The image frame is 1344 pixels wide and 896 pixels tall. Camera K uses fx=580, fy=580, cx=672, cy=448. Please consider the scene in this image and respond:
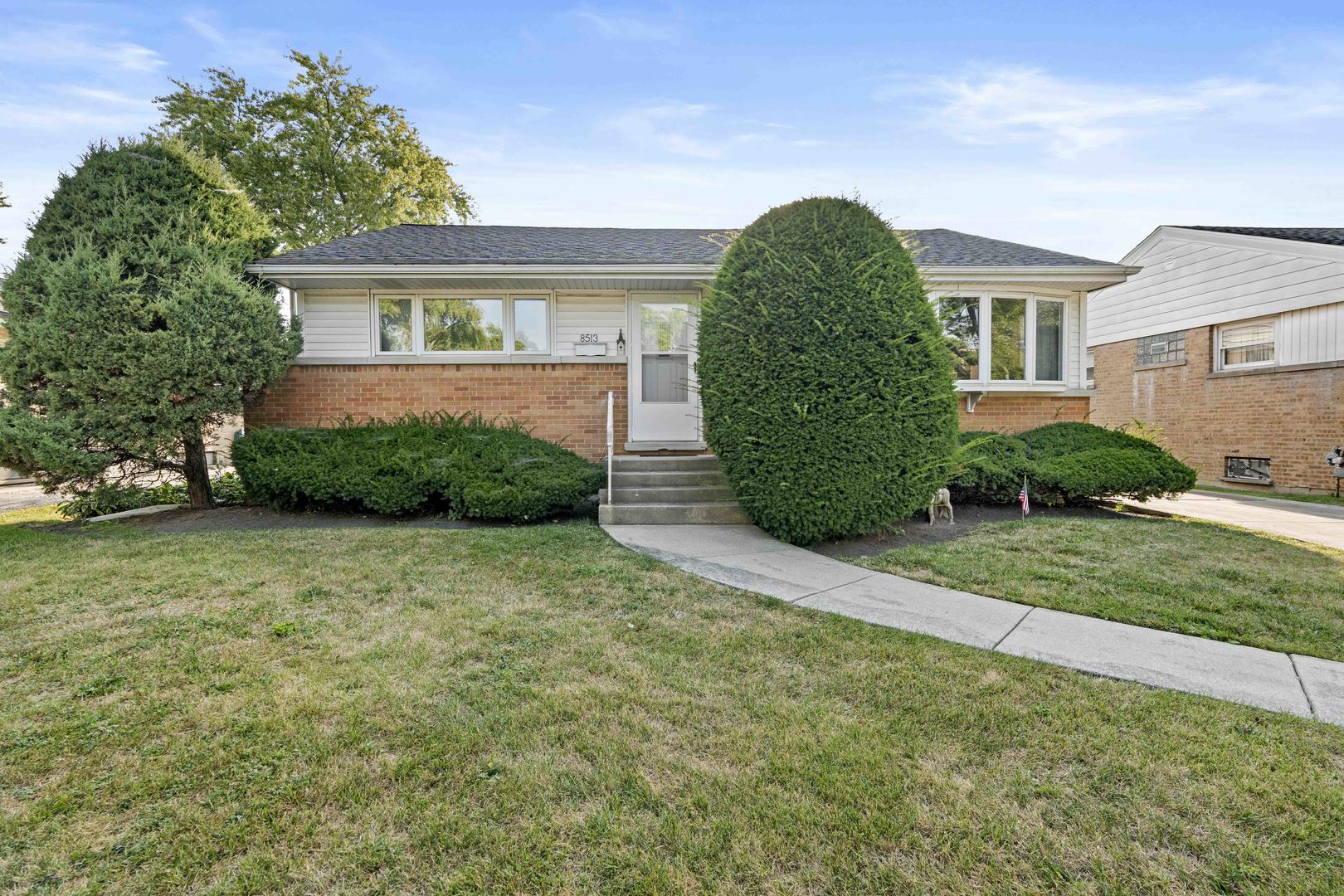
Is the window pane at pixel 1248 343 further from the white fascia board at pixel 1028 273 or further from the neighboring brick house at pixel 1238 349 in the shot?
the white fascia board at pixel 1028 273

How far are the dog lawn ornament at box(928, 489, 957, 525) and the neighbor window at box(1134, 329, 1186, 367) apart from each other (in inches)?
402

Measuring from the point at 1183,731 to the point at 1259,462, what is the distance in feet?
41.9

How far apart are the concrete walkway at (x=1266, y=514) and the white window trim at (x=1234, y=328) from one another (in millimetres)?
2959

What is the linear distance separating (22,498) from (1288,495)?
71.7ft

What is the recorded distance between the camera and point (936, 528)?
6.08 meters

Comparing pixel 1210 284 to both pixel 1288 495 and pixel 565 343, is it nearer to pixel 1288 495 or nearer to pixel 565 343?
pixel 1288 495

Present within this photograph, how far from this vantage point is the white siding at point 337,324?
813 centimetres

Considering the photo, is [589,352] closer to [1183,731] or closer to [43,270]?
[43,270]

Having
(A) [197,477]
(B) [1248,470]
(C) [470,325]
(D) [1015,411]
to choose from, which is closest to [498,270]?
(C) [470,325]

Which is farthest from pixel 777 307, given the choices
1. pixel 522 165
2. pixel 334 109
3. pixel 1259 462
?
pixel 334 109

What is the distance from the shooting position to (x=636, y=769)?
6.77 ft

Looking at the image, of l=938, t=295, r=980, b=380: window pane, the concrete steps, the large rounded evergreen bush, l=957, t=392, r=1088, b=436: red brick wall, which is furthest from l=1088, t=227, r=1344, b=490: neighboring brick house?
the concrete steps

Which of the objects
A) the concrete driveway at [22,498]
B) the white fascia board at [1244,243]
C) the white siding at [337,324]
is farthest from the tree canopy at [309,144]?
the white fascia board at [1244,243]

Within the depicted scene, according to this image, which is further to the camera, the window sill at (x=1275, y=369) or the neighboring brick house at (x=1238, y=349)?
the neighboring brick house at (x=1238, y=349)
